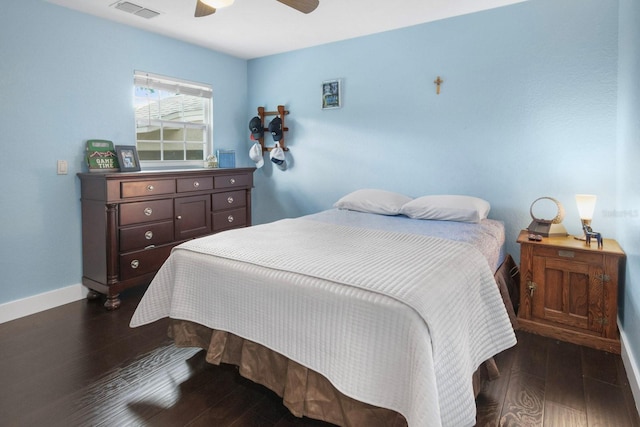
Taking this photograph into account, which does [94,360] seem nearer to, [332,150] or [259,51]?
[332,150]

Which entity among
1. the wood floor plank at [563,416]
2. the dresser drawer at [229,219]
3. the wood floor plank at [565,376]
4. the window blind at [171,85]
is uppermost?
the window blind at [171,85]

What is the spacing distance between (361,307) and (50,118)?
285 cm

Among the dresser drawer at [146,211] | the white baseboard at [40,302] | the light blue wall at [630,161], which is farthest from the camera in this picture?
the dresser drawer at [146,211]

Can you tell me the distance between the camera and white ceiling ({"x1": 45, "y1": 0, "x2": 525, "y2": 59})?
286cm

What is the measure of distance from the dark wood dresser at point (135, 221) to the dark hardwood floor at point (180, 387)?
606mm

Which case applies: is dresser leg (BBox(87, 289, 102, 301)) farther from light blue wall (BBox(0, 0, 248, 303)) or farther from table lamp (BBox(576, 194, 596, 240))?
table lamp (BBox(576, 194, 596, 240))

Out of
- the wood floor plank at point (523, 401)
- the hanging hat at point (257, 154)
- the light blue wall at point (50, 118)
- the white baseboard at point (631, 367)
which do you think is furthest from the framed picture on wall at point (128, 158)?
the white baseboard at point (631, 367)

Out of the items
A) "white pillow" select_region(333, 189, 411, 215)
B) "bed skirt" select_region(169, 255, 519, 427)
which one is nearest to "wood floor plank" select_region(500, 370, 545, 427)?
"bed skirt" select_region(169, 255, 519, 427)

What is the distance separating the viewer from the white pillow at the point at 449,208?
2.75 m

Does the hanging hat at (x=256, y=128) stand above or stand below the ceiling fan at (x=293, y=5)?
below

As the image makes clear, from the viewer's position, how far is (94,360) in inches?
84.1

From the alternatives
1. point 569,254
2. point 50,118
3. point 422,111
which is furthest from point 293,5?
point 569,254

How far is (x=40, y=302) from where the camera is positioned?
2.88 m

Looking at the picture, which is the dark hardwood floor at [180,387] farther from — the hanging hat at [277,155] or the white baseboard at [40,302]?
the hanging hat at [277,155]
